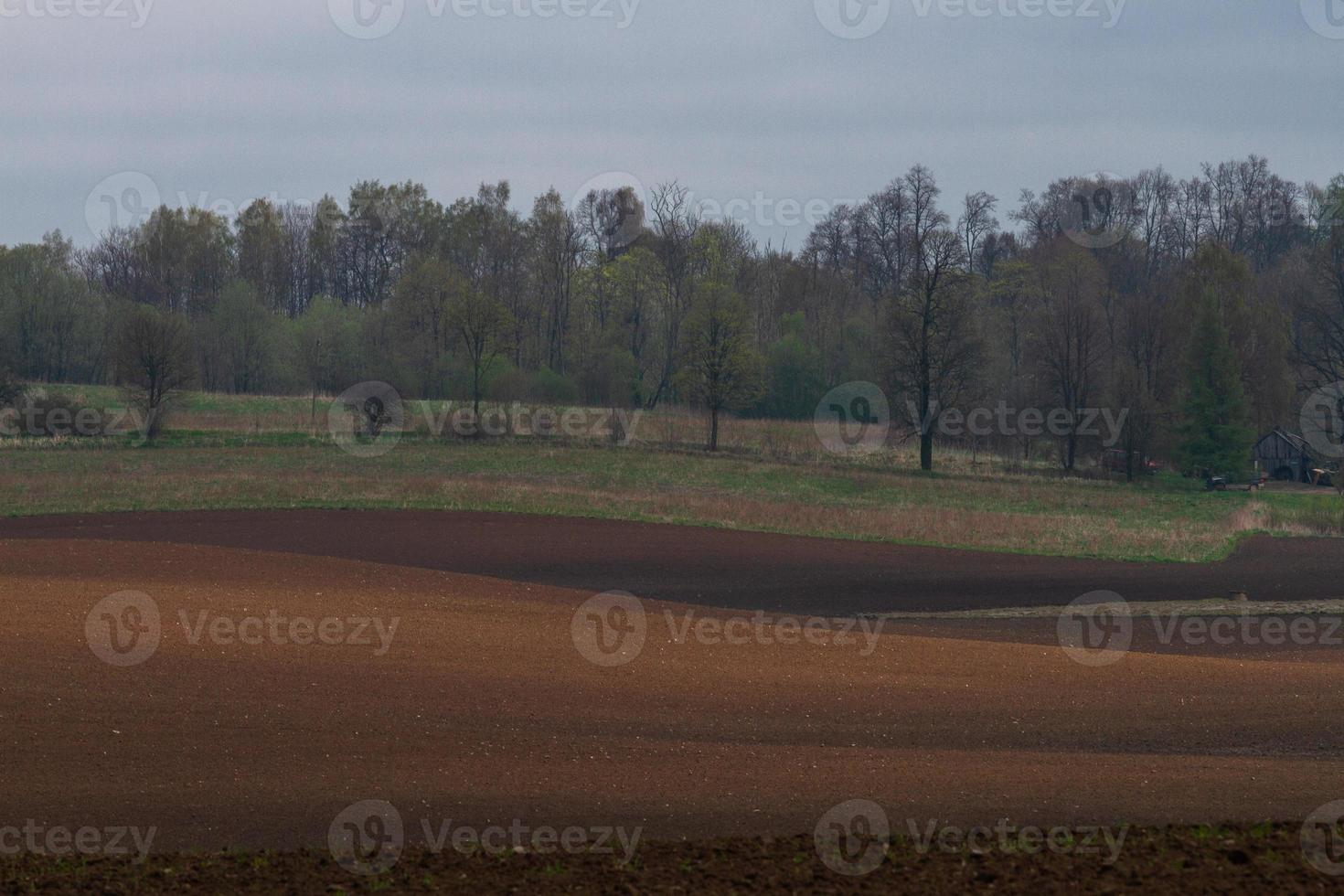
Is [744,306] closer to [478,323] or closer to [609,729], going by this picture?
[478,323]

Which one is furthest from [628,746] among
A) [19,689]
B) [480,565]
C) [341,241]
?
[341,241]

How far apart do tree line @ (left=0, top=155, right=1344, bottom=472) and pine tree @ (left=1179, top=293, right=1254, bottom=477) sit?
122 millimetres

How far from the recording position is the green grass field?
34125 mm

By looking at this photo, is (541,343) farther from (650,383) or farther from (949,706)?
(949,706)

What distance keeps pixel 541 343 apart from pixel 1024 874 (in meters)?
83.7

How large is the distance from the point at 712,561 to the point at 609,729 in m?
14.8

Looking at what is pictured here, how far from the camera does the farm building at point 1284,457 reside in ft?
194

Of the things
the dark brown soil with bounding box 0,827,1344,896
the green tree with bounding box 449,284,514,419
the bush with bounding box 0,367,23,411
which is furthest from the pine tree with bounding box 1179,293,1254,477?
the bush with bounding box 0,367,23,411

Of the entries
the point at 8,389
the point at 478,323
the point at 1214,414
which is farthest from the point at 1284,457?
the point at 8,389

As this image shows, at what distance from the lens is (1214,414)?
5656 cm

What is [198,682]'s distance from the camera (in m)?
13.5

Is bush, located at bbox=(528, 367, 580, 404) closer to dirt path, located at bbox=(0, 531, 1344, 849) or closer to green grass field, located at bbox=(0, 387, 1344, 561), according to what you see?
green grass field, located at bbox=(0, 387, 1344, 561)

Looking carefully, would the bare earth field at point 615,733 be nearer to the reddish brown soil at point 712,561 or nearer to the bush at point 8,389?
the reddish brown soil at point 712,561

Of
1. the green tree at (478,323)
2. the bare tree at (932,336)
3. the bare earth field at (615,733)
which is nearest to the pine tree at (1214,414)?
the bare tree at (932,336)
